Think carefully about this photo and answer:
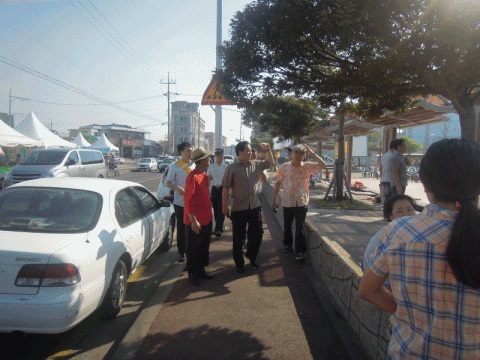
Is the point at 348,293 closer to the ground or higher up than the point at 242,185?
closer to the ground

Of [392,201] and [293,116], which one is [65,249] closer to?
[392,201]

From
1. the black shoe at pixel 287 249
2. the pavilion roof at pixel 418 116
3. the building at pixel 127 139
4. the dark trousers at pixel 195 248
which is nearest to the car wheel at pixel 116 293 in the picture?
the dark trousers at pixel 195 248

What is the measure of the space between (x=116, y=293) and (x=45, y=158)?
12213 millimetres

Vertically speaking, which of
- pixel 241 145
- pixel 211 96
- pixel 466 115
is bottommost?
pixel 241 145

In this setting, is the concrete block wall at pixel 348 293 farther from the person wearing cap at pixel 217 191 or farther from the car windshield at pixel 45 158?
the car windshield at pixel 45 158

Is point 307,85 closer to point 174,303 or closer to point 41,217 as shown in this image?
point 174,303

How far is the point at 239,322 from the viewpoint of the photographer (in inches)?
144

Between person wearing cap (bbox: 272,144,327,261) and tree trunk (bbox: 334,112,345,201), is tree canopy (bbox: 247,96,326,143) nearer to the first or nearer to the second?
tree trunk (bbox: 334,112,345,201)

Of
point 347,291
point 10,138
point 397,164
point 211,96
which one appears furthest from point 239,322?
point 10,138

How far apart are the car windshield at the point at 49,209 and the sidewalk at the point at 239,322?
118cm

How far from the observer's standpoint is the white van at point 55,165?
1289 centimetres

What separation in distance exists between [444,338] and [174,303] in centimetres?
322

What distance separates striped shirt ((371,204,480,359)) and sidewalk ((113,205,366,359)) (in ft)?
5.89

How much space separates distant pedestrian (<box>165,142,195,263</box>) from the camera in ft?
18.1
